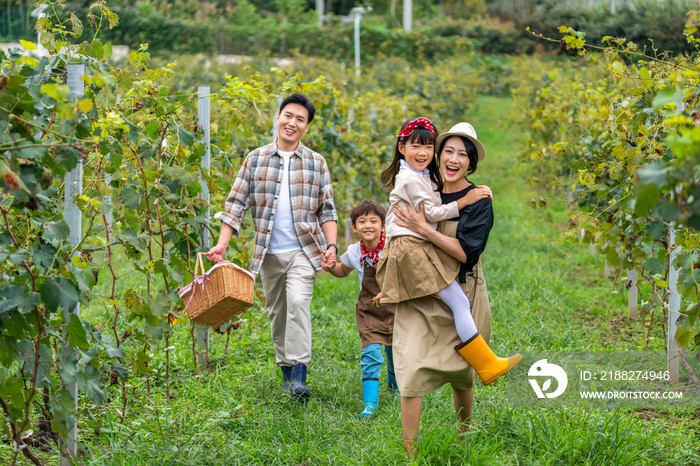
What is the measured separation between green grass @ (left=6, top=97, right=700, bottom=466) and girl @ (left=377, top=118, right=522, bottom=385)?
0.35 m

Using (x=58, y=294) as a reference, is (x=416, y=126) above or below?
above

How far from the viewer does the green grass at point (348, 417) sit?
2.80 meters

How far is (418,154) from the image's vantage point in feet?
9.64

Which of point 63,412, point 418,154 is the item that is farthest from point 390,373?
point 63,412

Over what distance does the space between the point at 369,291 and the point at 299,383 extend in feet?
2.08

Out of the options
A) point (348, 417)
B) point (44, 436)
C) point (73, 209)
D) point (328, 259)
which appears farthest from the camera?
point (328, 259)

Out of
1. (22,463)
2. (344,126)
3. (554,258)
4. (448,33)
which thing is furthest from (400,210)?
(448,33)

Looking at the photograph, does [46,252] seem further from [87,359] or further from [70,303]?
[87,359]

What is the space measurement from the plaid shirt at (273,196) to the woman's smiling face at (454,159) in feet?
3.57

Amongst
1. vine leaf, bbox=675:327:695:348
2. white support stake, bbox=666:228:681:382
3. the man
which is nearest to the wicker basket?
the man

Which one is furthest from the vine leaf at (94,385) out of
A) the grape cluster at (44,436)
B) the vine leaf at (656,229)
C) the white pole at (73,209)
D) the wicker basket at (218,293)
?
the vine leaf at (656,229)

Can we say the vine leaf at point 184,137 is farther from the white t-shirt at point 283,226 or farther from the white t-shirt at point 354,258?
the white t-shirt at point 354,258

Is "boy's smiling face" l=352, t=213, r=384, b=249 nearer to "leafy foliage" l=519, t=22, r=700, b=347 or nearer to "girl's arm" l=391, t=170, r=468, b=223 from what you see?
"girl's arm" l=391, t=170, r=468, b=223

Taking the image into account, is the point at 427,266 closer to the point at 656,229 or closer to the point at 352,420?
the point at 352,420
